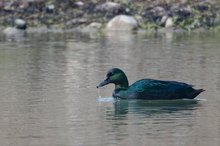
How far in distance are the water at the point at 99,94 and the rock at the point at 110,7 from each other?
4.84 metres

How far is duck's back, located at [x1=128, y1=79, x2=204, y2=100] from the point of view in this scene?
15.7m

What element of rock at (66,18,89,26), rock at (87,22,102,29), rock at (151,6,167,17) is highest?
rock at (151,6,167,17)

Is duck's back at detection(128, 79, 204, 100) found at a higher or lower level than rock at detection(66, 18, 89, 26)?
higher

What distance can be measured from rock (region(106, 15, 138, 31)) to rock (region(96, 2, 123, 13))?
92cm

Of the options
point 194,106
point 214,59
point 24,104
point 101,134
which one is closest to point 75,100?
point 24,104

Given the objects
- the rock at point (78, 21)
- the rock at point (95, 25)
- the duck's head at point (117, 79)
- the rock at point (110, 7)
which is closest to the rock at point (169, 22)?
the rock at point (110, 7)

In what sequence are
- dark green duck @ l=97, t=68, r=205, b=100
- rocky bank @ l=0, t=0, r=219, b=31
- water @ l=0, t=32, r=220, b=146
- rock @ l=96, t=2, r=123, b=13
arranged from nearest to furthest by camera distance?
water @ l=0, t=32, r=220, b=146, dark green duck @ l=97, t=68, r=205, b=100, rocky bank @ l=0, t=0, r=219, b=31, rock @ l=96, t=2, r=123, b=13

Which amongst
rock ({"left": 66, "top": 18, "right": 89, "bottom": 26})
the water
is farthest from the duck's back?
rock ({"left": 66, "top": 18, "right": 89, "bottom": 26})

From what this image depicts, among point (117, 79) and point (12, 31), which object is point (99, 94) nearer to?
point (117, 79)

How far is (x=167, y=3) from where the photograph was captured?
33062 millimetres

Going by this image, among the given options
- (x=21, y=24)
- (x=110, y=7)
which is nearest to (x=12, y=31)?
(x=21, y=24)

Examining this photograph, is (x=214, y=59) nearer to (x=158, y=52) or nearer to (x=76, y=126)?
(x=158, y=52)

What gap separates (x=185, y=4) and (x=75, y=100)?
17790mm

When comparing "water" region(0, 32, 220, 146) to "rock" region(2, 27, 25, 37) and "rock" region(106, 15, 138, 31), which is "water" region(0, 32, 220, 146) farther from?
"rock" region(106, 15, 138, 31)
